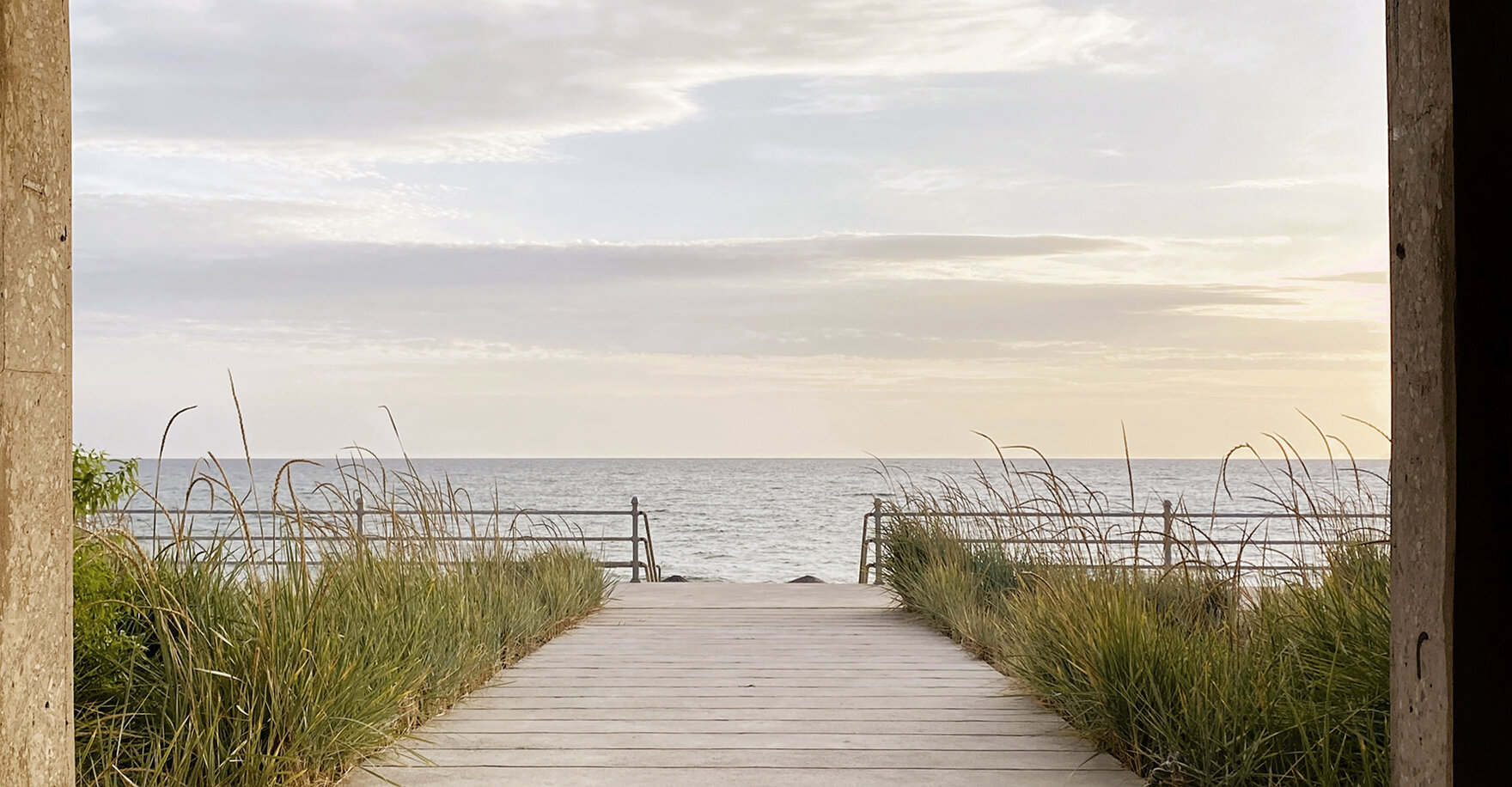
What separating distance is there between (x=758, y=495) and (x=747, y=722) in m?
38.5

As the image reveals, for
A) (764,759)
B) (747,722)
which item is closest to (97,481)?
(764,759)

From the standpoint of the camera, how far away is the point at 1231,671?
3.01m

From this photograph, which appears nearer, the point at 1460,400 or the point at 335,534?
the point at 1460,400

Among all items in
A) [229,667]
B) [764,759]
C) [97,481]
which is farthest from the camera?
[764,759]

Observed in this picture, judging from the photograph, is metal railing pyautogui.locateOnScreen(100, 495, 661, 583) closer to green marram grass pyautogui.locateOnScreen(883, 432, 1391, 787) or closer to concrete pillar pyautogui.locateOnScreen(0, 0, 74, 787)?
concrete pillar pyautogui.locateOnScreen(0, 0, 74, 787)

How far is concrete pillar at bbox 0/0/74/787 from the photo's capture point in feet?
5.18

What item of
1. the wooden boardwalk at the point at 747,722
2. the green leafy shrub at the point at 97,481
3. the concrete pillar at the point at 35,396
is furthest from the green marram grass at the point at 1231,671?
the green leafy shrub at the point at 97,481

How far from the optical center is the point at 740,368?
2417cm

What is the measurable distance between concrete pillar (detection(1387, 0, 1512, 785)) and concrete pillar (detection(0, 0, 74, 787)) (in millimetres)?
2173

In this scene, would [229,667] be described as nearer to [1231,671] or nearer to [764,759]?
[764,759]

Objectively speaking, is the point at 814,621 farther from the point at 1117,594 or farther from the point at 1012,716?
the point at 1117,594

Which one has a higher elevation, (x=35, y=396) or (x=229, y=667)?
(x=35, y=396)

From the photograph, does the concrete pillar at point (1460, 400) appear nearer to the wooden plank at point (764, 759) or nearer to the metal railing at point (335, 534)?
the wooden plank at point (764, 759)

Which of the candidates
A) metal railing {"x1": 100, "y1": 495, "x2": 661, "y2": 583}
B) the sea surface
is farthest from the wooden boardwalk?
the sea surface
